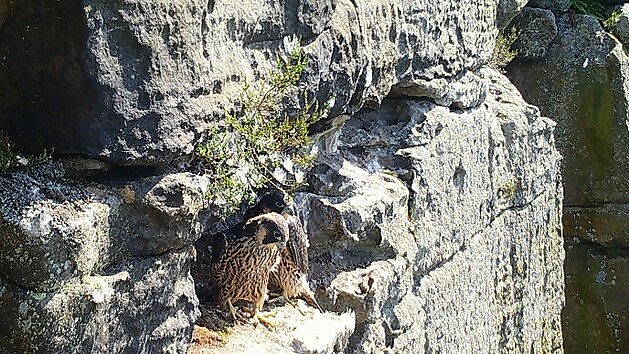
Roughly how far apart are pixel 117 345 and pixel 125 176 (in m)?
0.37

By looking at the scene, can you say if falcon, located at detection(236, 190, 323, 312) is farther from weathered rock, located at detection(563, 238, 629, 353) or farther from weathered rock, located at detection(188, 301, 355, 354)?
weathered rock, located at detection(563, 238, 629, 353)

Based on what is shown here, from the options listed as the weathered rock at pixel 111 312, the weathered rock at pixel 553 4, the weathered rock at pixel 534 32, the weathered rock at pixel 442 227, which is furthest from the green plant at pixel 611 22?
the weathered rock at pixel 111 312

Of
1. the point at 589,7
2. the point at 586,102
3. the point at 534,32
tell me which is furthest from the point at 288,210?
the point at 589,7

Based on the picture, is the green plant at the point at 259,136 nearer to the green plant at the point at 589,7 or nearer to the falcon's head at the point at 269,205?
the falcon's head at the point at 269,205

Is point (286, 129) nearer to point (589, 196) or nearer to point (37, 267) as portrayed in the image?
point (37, 267)

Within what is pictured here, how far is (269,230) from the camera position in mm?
2357

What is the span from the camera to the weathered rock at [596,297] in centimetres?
826

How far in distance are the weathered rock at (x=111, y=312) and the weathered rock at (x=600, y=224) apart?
6807 millimetres

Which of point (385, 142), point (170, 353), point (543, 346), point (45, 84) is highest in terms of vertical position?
point (45, 84)

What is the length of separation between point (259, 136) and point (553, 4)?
609 centimetres

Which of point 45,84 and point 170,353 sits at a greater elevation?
point 45,84

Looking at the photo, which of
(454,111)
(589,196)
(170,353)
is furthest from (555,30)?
(170,353)

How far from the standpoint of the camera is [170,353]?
6.55 ft

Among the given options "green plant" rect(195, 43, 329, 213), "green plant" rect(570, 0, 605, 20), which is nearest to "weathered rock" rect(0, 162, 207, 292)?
"green plant" rect(195, 43, 329, 213)
